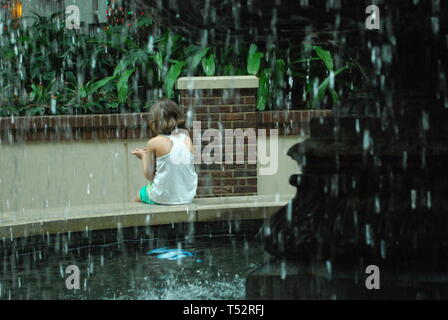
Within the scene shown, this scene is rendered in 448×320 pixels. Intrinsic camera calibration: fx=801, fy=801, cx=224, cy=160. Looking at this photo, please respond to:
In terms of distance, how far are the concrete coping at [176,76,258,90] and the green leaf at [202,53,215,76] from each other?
132 centimetres

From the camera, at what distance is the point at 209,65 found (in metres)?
10.8

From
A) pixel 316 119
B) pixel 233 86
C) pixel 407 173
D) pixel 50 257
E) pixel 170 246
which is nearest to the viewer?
pixel 407 173

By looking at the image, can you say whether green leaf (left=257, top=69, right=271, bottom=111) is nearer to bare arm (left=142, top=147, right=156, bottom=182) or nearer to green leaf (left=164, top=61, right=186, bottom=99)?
green leaf (left=164, top=61, right=186, bottom=99)

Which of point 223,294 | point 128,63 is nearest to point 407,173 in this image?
point 223,294

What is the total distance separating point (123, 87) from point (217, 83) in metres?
1.83

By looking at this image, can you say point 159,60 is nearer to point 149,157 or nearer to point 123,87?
point 123,87

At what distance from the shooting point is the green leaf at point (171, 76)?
10742mm

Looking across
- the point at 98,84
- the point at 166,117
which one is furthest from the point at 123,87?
the point at 166,117

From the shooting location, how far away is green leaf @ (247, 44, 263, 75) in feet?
34.7

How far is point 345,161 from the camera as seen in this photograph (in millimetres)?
3896

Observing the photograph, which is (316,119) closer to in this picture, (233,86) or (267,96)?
(233,86)

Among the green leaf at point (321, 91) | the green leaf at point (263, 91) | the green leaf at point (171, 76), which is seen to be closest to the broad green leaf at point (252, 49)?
the green leaf at point (263, 91)

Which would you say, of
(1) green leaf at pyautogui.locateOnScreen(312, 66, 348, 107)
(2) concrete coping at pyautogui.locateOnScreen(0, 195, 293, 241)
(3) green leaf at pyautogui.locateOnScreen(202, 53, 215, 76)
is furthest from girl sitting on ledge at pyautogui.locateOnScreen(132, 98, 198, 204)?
(1) green leaf at pyautogui.locateOnScreen(312, 66, 348, 107)
